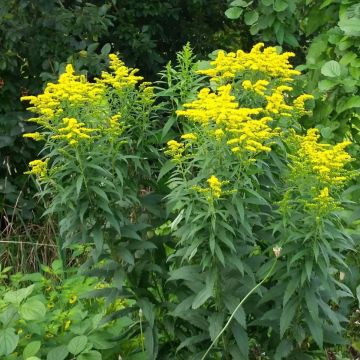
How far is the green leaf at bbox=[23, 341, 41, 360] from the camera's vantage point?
3348mm

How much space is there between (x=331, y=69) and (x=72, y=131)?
1885 mm

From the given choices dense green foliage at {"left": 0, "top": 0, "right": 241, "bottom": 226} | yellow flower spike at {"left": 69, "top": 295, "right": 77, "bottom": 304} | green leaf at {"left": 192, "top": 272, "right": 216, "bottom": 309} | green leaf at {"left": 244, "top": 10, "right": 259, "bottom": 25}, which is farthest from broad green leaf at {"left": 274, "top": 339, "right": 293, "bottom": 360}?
dense green foliage at {"left": 0, "top": 0, "right": 241, "bottom": 226}

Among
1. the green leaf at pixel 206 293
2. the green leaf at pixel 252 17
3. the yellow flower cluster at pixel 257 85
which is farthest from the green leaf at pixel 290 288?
the green leaf at pixel 252 17

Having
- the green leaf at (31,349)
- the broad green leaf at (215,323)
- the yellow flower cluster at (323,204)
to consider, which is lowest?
the green leaf at (31,349)

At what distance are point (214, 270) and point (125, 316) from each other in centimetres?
84

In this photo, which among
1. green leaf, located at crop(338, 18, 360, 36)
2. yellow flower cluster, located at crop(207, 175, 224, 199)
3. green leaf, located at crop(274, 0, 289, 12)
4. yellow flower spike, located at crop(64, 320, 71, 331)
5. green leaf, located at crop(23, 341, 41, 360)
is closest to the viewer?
yellow flower cluster, located at crop(207, 175, 224, 199)

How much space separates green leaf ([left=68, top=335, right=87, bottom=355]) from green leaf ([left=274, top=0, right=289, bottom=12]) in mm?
2345

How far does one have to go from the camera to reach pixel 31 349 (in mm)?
3361

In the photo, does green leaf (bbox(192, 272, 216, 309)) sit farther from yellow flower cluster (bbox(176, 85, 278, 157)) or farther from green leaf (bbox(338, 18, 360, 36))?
green leaf (bbox(338, 18, 360, 36))

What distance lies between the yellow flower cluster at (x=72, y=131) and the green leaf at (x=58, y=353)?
3.41 feet

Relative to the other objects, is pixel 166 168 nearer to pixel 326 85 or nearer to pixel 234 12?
pixel 326 85

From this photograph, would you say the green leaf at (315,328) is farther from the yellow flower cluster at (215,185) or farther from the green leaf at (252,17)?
the green leaf at (252,17)

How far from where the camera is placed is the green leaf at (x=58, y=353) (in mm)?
3375

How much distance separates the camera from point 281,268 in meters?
3.10
